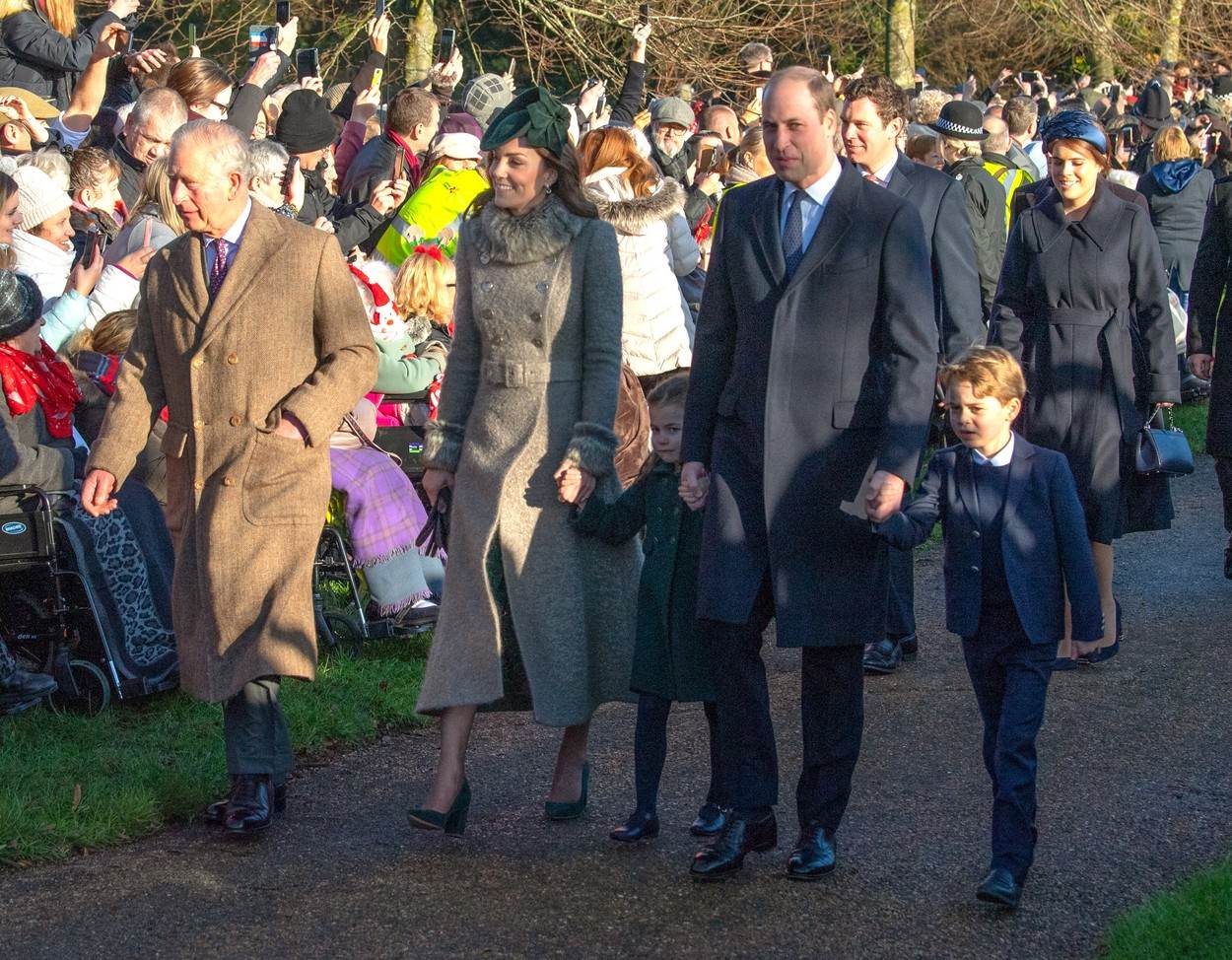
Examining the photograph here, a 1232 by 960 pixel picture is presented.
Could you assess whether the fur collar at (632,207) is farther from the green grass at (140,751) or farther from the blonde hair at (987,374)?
the blonde hair at (987,374)

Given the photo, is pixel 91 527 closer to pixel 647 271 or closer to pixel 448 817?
pixel 448 817

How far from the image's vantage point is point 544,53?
18906 millimetres

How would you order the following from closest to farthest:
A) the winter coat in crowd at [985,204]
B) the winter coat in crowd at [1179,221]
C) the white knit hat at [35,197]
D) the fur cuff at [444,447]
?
the fur cuff at [444,447], the white knit hat at [35,197], the winter coat in crowd at [985,204], the winter coat in crowd at [1179,221]

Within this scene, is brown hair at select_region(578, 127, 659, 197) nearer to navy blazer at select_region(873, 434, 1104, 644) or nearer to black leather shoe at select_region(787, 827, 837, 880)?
navy blazer at select_region(873, 434, 1104, 644)

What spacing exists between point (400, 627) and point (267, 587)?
89.0 inches

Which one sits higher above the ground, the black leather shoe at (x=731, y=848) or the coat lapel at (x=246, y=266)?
the coat lapel at (x=246, y=266)

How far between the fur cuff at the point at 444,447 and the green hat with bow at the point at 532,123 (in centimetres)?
83

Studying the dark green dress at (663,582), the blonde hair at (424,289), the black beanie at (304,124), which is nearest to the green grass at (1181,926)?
the dark green dress at (663,582)

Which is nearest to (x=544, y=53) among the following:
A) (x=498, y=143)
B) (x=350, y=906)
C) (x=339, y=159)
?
(x=339, y=159)

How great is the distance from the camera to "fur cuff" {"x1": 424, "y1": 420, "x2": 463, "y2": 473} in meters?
5.59

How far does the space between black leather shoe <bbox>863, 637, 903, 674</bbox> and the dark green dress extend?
217 cm

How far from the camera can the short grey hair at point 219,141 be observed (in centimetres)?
544

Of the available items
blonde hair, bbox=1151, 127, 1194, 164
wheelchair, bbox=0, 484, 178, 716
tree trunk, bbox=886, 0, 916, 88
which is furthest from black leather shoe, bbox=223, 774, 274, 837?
tree trunk, bbox=886, 0, 916, 88

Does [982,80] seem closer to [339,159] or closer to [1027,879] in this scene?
[339,159]
